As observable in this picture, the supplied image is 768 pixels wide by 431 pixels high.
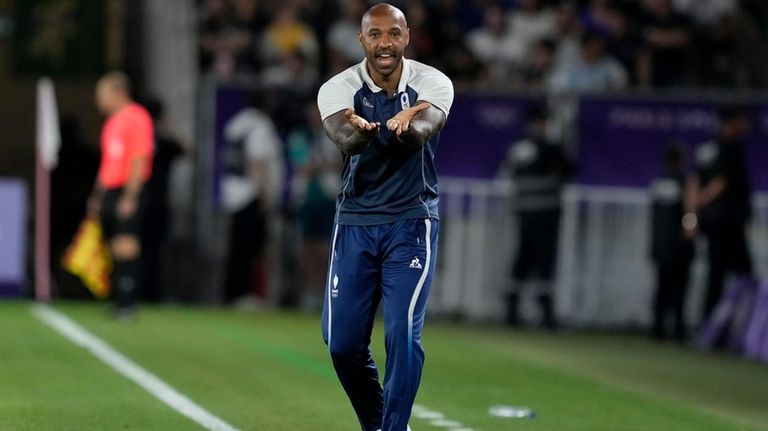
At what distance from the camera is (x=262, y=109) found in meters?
21.7

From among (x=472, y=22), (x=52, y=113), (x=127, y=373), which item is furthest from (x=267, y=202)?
(x=127, y=373)

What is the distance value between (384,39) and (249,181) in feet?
42.5

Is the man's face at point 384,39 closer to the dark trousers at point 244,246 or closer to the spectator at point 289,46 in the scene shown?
the dark trousers at point 244,246

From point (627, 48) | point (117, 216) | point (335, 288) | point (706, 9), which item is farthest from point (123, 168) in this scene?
point (335, 288)

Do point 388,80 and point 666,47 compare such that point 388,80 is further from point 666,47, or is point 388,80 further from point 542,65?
point 666,47

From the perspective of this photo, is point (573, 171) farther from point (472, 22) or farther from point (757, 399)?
point (757, 399)

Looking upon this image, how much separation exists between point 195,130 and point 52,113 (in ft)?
6.49

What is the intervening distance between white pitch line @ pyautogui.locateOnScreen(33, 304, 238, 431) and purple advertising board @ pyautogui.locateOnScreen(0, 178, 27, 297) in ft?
4.22

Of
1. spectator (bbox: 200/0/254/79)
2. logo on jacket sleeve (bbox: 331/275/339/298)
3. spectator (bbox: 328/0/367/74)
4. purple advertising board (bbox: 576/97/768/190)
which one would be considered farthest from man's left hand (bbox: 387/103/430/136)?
spectator (bbox: 328/0/367/74)

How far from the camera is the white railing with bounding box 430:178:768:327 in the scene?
2094cm

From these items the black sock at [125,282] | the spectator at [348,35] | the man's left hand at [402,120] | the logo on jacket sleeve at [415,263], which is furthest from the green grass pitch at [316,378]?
the spectator at [348,35]

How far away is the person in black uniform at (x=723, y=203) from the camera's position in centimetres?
1945

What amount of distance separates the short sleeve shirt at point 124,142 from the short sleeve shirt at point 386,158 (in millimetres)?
9659

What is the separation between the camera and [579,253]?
21.1 metres
